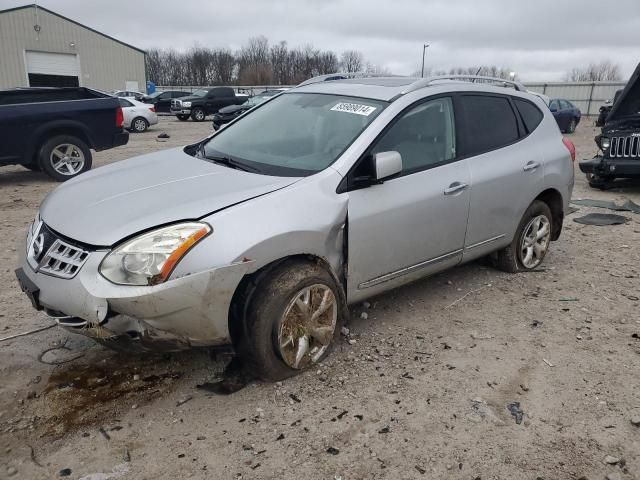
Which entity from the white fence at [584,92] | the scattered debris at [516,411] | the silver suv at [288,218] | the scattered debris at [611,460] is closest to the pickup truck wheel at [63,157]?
the silver suv at [288,218]

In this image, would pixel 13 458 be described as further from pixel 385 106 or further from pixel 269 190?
pixel 385 106

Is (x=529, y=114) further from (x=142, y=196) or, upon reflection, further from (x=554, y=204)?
(x=142, y=196)

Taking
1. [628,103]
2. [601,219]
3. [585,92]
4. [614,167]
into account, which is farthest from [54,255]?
[585,92]

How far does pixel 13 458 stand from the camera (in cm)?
254

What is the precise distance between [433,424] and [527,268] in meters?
2.71

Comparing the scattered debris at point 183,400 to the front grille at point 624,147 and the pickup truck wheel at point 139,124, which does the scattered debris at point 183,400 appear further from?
the pickup truck wheel at point 139,124

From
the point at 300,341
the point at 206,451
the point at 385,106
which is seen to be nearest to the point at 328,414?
the point at 300,341

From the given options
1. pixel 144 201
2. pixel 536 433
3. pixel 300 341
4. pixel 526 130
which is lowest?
pixel 536 433

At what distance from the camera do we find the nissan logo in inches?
116

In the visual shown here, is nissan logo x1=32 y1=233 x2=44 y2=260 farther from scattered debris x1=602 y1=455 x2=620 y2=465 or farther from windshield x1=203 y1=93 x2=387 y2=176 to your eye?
scattered debris x1=602 y1=455 x2=620 y2=465

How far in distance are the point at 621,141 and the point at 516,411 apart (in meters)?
7.39

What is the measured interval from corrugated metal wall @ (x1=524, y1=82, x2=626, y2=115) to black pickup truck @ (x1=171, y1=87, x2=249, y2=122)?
21.1 m

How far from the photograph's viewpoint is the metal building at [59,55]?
34.9 m

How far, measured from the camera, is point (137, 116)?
20547mm
